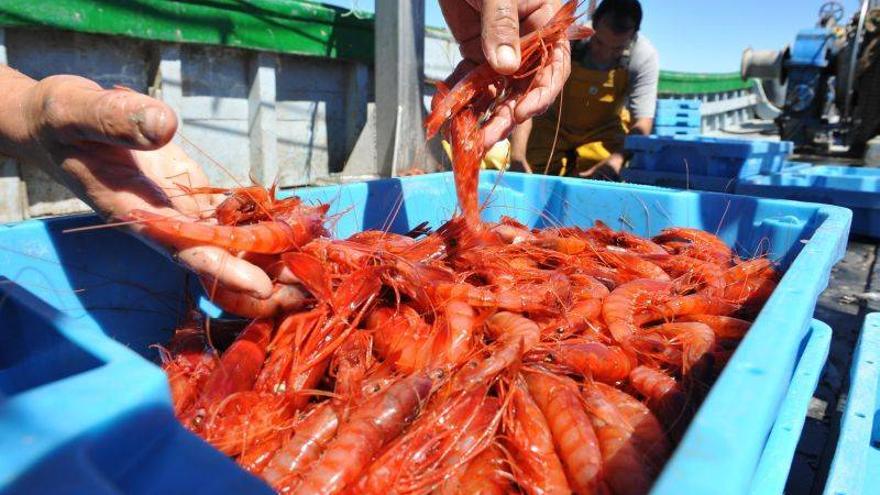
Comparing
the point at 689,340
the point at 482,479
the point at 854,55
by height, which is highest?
the point at 854,55

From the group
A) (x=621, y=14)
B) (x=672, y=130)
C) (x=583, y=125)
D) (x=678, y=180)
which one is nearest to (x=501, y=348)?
(x=678, y=180)

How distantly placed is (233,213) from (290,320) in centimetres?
37

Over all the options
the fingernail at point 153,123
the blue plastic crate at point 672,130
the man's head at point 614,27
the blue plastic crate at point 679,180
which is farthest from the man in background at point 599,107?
the fingernail at point 153,123

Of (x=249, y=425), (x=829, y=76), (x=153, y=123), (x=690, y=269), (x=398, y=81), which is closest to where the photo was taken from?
(x=153, y=123)

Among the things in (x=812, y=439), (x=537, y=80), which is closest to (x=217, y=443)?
(x=537, y=80)

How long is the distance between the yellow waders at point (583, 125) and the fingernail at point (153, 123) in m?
5.15

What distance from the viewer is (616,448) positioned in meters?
Result: 1.41

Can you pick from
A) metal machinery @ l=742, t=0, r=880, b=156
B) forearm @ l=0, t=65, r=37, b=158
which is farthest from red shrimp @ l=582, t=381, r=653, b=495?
metal machinery @ l=742, t=0, r=880, b=156

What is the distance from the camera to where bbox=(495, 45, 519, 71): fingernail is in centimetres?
209

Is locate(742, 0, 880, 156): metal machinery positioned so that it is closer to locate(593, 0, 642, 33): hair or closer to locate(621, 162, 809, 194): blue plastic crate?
locate(593, 0, 642, 33): hair

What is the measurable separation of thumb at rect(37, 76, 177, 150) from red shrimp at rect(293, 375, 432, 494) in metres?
0.81

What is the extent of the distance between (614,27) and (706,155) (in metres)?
1.61

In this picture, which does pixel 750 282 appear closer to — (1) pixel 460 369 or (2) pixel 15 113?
(1) pixel 460 369

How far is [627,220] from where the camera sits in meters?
3.29
